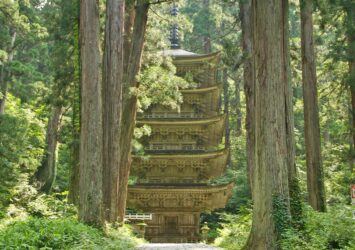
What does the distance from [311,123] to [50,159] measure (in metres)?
12.8

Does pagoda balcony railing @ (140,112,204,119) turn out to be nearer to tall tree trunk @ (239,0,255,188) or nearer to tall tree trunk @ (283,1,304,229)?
tall tree trunk @ (239,0,255,188)

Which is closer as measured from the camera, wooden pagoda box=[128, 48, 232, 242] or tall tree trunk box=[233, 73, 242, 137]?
wooden pagoda box=[128, 48, 232, 242]

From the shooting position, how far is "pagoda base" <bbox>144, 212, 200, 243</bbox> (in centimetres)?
2298

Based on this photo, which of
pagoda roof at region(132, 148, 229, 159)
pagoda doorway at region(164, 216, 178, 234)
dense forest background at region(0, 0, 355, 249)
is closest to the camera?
dense forest background at region(0, 0, 355, 249)

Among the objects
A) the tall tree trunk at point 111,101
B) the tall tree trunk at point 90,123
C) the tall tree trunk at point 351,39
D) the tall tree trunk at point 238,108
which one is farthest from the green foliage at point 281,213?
the tall tree trunk at point 238,108

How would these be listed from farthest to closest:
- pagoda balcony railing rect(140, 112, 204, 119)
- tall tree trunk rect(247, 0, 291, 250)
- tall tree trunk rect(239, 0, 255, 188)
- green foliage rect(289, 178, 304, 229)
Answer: pagoda balcony railing rect(140, 112, 204, 119) → tall tree trunk rect(239, 0, 255, 188) → green foliage rect(289, 178, 304, 229) → tall tree trunk rect(247, 0, 291, 250)

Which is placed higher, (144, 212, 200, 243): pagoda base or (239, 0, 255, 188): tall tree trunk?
(239, 0, 255, 188): tall tree trunk

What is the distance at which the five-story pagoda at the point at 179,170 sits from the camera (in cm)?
2273

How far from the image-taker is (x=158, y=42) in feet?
57.6

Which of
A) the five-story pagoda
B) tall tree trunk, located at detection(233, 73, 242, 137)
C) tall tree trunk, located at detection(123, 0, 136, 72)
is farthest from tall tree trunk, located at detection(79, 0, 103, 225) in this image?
tall tree trunk, located at detection(233, 73, 242, 137)

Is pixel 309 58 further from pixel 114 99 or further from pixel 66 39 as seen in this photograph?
pixel 66 39

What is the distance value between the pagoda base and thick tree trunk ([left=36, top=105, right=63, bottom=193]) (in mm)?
5118

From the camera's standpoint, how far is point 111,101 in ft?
44.7

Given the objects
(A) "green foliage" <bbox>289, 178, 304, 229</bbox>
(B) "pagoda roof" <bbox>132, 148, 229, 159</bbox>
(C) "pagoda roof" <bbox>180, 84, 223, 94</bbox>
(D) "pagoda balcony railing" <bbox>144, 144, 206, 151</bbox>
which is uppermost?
(C) "pagoda roof" <bbox>180, 84, 223, 94</bbox>
